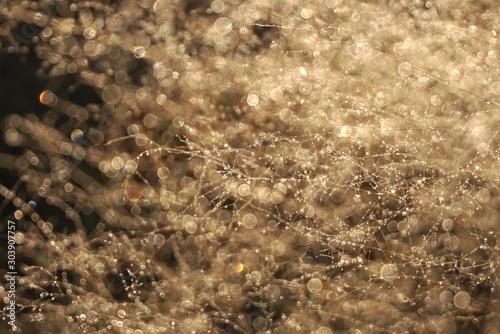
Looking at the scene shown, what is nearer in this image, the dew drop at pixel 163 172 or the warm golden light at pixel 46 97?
the dew drop at pixel 163 172

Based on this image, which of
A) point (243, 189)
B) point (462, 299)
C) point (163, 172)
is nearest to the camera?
point (462, 299)

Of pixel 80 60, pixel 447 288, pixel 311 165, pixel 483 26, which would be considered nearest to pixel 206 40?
pixel 80 60

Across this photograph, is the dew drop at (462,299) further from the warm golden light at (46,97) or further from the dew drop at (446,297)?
the warm golden light at (46,97)

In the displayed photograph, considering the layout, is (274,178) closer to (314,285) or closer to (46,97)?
(314,285)

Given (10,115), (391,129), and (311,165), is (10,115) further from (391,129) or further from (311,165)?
(391,129)

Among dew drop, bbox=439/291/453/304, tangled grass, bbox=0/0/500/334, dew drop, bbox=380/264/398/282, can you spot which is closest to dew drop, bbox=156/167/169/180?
tangled grass, bbox=0/0/500/334

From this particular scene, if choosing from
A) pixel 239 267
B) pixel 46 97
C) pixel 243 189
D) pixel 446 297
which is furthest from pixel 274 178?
pixel 46 97

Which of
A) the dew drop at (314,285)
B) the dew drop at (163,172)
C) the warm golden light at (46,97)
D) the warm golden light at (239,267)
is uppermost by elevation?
the warm golden light at (46,97)

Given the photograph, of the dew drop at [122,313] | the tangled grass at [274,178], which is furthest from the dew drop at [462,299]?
the dew drop at [122,313]

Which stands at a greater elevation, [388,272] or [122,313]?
[388,272]

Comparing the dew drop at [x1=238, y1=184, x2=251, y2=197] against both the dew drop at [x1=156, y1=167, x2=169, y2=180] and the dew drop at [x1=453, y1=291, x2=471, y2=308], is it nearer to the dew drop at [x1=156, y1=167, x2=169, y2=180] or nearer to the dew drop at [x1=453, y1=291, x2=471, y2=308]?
the dew drop at [x1=156, y1=167, x2=169, y2=180]

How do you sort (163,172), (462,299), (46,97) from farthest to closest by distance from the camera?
(46,97), (163,172), (462,299)
